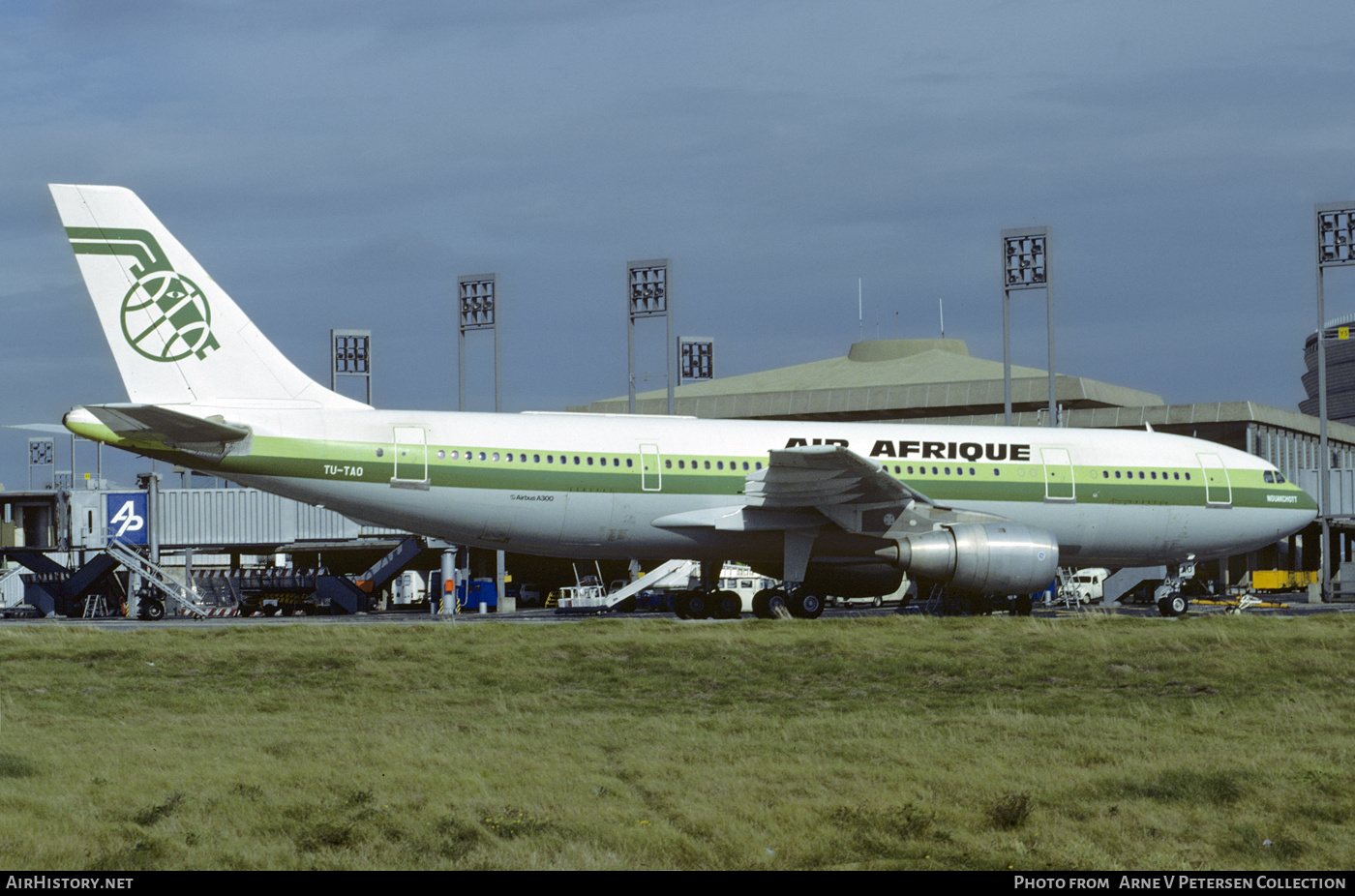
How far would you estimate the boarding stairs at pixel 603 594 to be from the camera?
46822 mm

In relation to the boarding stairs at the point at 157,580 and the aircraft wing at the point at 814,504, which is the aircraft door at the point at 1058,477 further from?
the boarding stairs at the point at 157,580

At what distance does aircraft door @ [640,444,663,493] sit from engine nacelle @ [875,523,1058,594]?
4781mm

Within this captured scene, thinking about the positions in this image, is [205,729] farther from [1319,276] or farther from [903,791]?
[1319,276]

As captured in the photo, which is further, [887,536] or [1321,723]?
[887,536]

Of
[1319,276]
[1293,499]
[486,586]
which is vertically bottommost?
[486,586]

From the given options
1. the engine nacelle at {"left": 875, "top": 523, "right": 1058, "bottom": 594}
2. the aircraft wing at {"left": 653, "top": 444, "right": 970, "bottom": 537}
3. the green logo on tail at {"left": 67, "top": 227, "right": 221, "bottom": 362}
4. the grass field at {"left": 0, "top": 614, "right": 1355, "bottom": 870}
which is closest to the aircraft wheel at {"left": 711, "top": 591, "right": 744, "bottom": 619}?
the aircraft wing at {"left": 653, "top": 444, "right": 970, "bottom": 537}

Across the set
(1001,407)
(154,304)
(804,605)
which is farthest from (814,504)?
(1001,407)

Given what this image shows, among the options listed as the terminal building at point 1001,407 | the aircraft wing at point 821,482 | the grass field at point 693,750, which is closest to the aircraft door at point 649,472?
the aircraft wing at point 821,482

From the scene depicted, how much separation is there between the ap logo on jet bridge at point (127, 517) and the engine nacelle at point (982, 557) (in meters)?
43.4

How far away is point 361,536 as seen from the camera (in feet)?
213

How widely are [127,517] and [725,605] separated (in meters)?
39.1

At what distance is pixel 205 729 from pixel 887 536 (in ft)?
49.7

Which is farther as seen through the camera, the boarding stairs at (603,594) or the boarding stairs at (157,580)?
the boarding stairs at (157,580)
